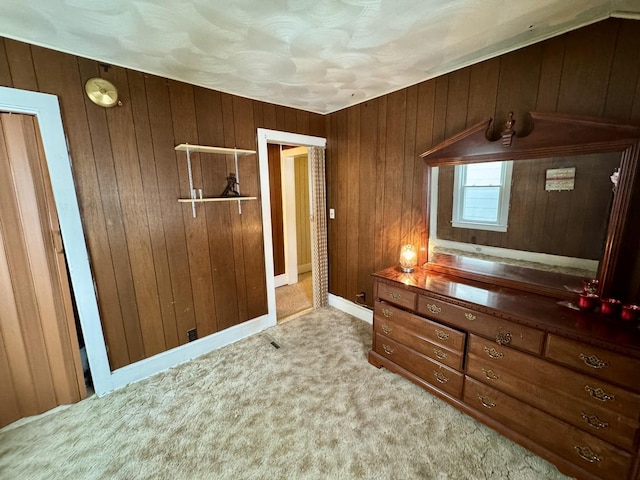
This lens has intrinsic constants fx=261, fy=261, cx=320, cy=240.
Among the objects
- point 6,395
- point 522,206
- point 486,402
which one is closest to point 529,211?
point 522,206

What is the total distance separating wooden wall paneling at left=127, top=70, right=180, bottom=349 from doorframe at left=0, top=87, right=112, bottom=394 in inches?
15.9

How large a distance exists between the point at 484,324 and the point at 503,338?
0.11 m

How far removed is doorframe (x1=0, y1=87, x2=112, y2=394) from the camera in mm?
1604

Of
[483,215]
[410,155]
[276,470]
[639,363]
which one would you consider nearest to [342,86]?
[410,155]

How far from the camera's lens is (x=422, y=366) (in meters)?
1.91

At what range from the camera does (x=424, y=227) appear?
226 centimetres

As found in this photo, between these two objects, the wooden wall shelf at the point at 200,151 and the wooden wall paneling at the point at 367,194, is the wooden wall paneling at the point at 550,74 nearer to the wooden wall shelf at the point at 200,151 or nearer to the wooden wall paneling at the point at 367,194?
the wooden wall paneling at the point at 367,194

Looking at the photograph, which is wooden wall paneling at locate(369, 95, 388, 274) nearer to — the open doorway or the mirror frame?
the mirror frame

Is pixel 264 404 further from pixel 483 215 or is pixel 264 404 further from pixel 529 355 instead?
pixel 483 215

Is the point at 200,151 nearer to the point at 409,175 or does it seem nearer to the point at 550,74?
the point at 409,175

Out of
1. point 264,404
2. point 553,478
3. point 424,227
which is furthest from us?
point 424,227

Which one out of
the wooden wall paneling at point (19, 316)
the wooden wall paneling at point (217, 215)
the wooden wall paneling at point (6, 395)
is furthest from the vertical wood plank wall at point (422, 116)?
the wooden wall paneling at point (6, 395)

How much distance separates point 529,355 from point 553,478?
61cm

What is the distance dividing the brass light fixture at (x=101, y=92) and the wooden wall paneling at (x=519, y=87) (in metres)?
2.73
